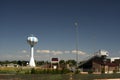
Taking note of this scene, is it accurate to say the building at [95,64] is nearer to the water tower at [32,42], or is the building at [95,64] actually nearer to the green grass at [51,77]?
Answer: the water tower at [32,42]

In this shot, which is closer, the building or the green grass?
the green grass

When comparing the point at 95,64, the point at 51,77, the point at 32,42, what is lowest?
the point at 51,77

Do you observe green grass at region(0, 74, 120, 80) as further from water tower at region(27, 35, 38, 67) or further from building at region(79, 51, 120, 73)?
water tower at region(27, 35, 38, 67)

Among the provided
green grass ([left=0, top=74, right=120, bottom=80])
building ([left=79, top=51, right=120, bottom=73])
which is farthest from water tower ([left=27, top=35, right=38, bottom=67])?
green grass ([left=0, top=74, right=120, bottom=80])

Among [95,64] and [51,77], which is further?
[95,64]

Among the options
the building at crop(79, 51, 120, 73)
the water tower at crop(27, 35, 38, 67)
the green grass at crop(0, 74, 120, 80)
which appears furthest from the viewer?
the water tower at crop(27, 35, 38, 67)

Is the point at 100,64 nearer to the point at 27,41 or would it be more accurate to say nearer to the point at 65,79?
the point at 27,41

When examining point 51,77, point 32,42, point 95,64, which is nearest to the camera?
point 51,77

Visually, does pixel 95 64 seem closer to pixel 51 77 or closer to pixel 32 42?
pixel 32 42

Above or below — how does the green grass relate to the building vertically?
below

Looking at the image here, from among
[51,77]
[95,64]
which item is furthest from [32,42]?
[51,77]

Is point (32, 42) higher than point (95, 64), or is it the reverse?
point (32, 42)

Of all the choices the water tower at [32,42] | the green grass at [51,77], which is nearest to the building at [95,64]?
the water tower at [32,42]

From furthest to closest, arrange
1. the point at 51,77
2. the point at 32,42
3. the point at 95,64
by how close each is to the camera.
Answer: the point at 32,42 < the point at 95,64 < the point at 51,77
